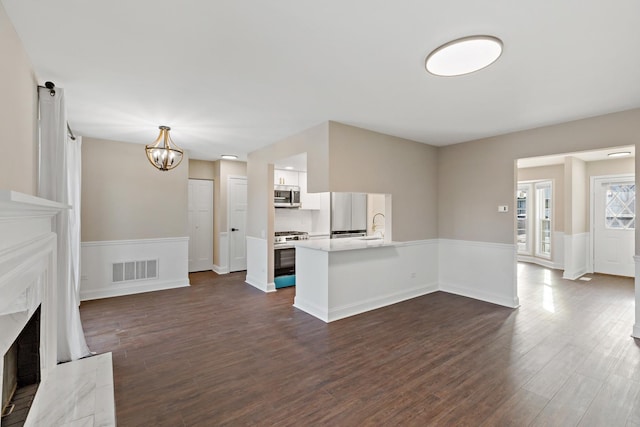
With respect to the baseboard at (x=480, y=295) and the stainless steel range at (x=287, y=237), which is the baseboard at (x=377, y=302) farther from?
the stainless steel range at (x=287, y=237)

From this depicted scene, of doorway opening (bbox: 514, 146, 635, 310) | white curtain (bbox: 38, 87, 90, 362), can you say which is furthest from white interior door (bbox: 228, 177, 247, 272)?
doorway opening (bbox: 514, 146, 635, 310)

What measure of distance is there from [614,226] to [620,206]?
445mm

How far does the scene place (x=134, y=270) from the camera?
5.16 metres

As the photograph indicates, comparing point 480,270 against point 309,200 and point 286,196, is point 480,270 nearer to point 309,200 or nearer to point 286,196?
point 309,200

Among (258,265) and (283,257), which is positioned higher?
(283,257)

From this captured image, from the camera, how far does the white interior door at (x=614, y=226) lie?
6273 mm

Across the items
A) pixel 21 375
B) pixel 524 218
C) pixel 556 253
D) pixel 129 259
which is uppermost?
pixel 524 218

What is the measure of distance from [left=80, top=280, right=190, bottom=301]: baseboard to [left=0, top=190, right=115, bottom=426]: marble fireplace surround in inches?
110

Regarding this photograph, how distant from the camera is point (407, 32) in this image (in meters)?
1.96

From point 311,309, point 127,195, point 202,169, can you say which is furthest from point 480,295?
point 202,169

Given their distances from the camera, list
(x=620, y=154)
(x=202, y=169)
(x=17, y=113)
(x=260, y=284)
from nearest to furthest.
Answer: (x=17, y=113), (x=260, y=284), (x=620, y=154), (x=202, y=169)

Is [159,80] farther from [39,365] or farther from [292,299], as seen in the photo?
[292,299]

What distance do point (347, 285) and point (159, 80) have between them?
3.17m

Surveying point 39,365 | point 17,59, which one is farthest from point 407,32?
point 39,365
